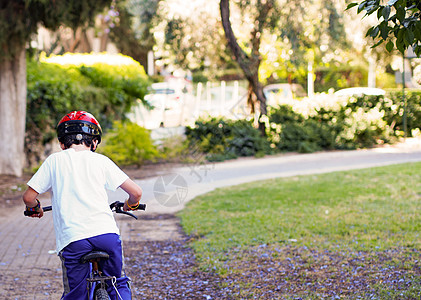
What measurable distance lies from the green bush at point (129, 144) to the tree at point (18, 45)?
1946mm

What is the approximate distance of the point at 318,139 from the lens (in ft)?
52.3

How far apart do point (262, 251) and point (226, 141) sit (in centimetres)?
882

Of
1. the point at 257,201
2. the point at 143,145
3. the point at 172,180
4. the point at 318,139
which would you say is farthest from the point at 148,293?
the point at 318,139

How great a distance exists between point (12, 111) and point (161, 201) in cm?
370

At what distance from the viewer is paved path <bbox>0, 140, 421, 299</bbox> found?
18.8 ft

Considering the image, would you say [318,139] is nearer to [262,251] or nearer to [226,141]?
[226,141]

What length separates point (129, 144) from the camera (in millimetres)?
12672

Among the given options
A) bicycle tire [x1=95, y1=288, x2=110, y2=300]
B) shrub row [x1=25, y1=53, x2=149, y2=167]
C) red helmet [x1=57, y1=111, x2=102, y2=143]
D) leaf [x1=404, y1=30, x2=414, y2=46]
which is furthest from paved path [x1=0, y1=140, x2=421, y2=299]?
leaf [x1=404, y1=30, x2=414, y2=46]

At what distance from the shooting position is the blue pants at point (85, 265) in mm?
3221

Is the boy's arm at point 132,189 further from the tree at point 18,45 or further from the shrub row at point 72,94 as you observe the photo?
the shrub row at point 72,94

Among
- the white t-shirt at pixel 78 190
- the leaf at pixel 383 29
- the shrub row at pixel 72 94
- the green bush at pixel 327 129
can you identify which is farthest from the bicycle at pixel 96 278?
the green bush at pixel 327 129

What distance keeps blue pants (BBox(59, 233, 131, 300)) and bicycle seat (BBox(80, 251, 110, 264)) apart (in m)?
0.03

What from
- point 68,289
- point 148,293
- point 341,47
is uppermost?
point 341,47

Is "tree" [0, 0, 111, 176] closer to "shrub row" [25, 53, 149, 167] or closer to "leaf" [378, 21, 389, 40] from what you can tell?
"shrub row" [25, 53, 149, 167]
